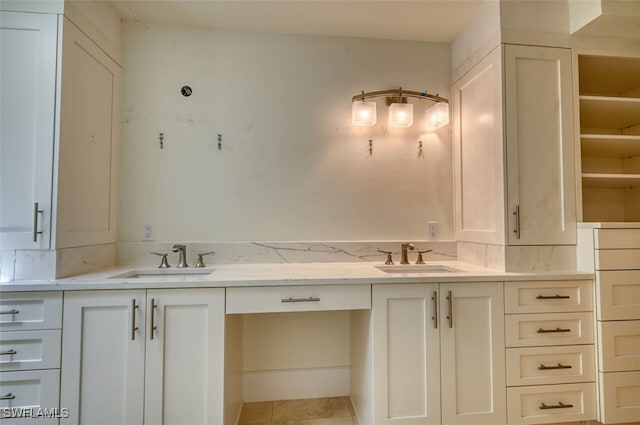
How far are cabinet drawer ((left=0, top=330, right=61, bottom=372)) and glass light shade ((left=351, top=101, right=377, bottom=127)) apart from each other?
1999 mm

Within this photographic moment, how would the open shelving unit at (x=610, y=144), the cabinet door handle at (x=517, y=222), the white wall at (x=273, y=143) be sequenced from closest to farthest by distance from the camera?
1. the cabinet door handle at (x=517, y=222)
2. the open shelving unit at (x=610, y=144)
3. the white wall at (x=273, y=143)

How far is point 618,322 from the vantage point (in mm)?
1614

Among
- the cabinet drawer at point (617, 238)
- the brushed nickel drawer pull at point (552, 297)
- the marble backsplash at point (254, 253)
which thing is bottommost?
the brushed nickel drawer pull at point (552, 297)

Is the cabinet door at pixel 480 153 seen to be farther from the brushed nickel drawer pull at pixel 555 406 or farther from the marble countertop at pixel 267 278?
the brushed nickel drawer pull at pixel 555 406

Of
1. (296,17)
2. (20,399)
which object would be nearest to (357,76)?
(296,17)

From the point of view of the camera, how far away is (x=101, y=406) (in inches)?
54.4

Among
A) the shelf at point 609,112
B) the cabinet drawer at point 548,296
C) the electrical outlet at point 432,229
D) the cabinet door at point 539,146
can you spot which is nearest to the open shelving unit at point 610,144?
the shelf at point 609,112

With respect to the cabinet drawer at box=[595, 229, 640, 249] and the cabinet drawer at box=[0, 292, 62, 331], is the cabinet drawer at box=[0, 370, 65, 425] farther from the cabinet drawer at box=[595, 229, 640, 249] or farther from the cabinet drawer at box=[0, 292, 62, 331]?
the cabinet drawer at box=[595, 229, 640, 249]

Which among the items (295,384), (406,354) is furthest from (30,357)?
(406,354)

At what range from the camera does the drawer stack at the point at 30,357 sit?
1.34m

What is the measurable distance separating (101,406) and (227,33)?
2290mm

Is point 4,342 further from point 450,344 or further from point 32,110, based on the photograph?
point 450,344

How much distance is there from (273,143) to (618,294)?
221 centimetres

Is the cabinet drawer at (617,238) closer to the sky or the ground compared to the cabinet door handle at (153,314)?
closer to the sky
